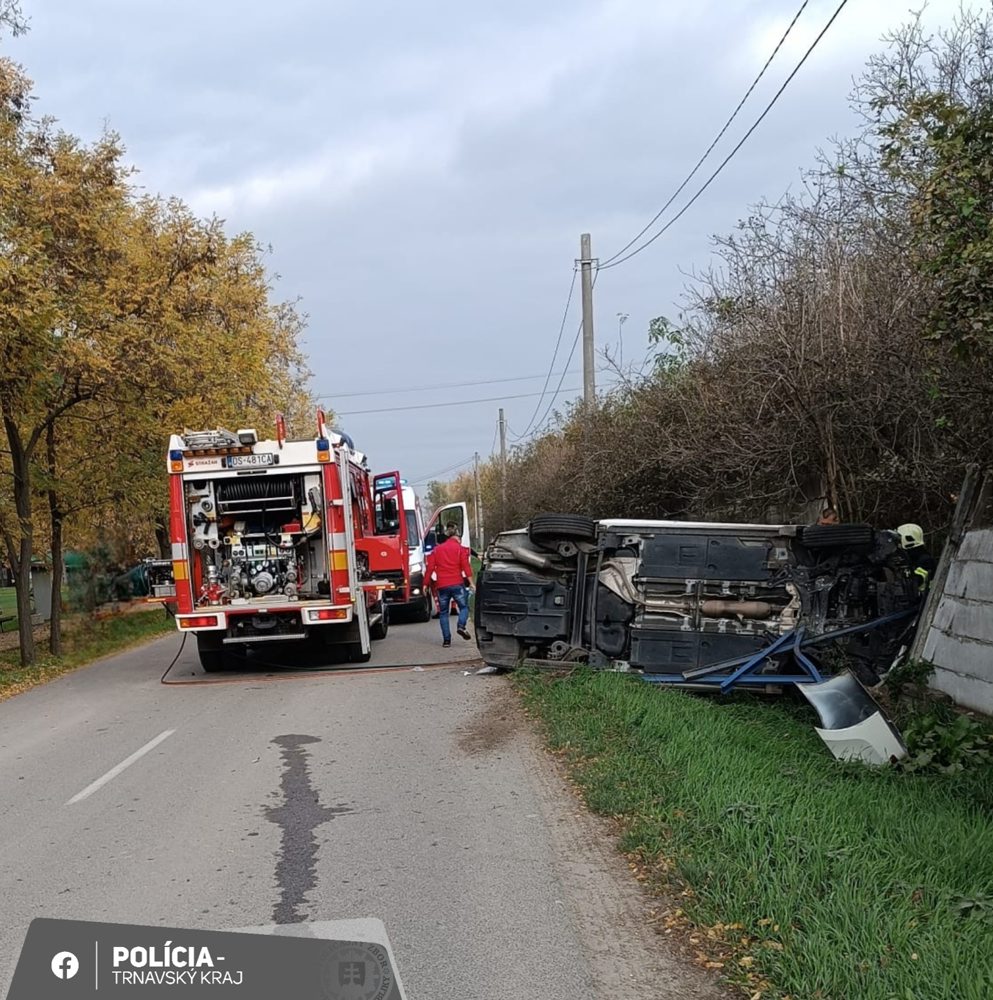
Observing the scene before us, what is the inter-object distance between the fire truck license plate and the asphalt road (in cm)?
360

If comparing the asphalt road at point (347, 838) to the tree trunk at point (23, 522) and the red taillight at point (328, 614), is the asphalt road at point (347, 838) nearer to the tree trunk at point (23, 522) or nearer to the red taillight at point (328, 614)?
the red taillight at point (328, 614)

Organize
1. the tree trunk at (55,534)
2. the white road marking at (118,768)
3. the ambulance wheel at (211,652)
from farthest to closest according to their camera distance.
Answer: the tree trunk at (55,534) < the ambulance wheel at (211,652) < the white road marking at (118,768)

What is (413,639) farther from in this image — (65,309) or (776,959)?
(776,959)

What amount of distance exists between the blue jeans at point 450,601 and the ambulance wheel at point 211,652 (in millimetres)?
3450

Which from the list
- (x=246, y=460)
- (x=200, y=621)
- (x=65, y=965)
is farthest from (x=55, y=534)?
(x=65, y=965)

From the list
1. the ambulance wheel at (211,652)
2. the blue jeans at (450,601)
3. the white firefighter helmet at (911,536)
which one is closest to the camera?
the white firefighter helmet at (911,536)

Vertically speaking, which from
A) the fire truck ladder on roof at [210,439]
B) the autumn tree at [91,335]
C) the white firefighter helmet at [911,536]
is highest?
the autumn tree at [91,335]

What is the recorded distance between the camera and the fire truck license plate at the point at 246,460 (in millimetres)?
14656

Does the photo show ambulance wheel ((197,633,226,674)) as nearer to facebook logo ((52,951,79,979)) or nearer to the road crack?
the road crack

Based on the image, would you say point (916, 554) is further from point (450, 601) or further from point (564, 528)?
point (450, 601)

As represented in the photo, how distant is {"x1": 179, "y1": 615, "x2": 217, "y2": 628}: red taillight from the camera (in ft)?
47.9

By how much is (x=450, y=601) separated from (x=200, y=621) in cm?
448

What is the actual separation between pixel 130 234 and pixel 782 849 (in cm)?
1612

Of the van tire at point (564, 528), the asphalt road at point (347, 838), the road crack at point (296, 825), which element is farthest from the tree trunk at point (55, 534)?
the road crack at point (296, 825)
